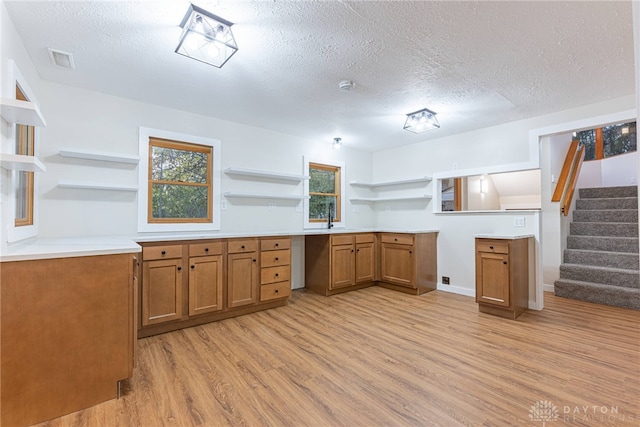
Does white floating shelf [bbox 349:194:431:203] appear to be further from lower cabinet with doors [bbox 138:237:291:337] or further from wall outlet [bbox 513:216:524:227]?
lower cabinet with doors [bbox 138:237:291:337]

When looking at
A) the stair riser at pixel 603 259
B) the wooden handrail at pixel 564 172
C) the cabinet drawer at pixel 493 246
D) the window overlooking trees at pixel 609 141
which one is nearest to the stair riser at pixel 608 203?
the wooden handrail at pixel 564 172

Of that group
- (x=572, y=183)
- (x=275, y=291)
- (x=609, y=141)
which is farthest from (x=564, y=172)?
(x=275, y=291)

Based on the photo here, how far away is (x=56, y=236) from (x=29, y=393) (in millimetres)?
1634

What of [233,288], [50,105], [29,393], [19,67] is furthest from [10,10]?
[233,288]

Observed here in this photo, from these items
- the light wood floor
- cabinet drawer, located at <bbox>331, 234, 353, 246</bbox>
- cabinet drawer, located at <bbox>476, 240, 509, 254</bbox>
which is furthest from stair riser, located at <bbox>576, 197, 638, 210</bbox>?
cabinet drawer, located at <bbox>331, 234, 353, 246</bbox>

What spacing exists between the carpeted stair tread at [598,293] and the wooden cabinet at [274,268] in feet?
12.2

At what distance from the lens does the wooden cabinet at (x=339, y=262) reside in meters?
4.04

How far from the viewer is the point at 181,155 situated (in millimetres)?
3520

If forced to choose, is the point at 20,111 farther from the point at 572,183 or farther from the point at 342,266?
the point at 572,183

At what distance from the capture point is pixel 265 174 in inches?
153

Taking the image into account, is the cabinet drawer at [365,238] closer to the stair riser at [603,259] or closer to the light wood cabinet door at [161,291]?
the light wood cabinet door at [161,291]

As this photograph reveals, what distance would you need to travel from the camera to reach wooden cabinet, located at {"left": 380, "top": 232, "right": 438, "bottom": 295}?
4.07 metres

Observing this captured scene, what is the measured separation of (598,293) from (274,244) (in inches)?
161

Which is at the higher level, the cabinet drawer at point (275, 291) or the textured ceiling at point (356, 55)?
the textured ceiling at point (356, 55)
